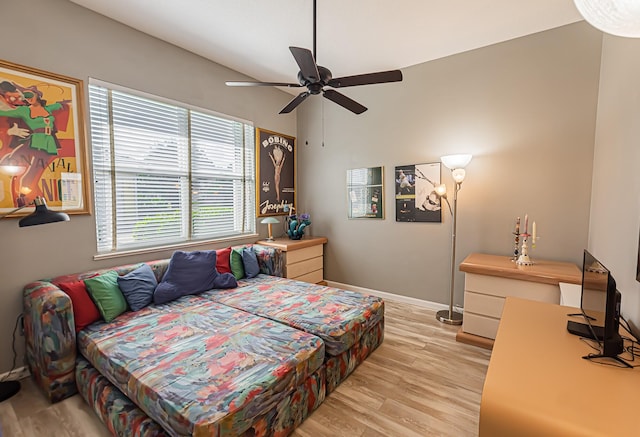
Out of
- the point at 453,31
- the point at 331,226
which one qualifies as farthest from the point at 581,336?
the point at 331,226

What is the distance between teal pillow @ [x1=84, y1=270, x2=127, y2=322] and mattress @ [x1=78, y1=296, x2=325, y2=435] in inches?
2.9

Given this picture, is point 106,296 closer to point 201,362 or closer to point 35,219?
point 35,219

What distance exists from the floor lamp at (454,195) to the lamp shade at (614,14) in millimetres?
2084

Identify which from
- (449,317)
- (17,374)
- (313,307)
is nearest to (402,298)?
(449,317)

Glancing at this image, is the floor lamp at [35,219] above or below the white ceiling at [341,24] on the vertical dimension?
below

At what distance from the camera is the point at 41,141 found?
2246 mm

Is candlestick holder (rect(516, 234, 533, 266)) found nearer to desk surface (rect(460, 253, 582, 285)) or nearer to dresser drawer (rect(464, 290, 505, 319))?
desk surface (rect(460, 253, 582, 285))

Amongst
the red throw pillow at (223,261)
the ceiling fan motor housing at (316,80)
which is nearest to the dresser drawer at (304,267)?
the red throw pillow at (223,261)

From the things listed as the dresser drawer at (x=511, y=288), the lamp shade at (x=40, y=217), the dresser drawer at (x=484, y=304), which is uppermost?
the lamp shade at (x=40, y=217)

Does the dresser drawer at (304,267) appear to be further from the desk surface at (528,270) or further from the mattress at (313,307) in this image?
the desk surface at (528,270)

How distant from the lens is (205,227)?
354 cm

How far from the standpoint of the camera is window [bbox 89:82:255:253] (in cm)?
266

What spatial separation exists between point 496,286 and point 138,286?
3.28 m

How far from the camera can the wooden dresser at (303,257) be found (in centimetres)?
371
